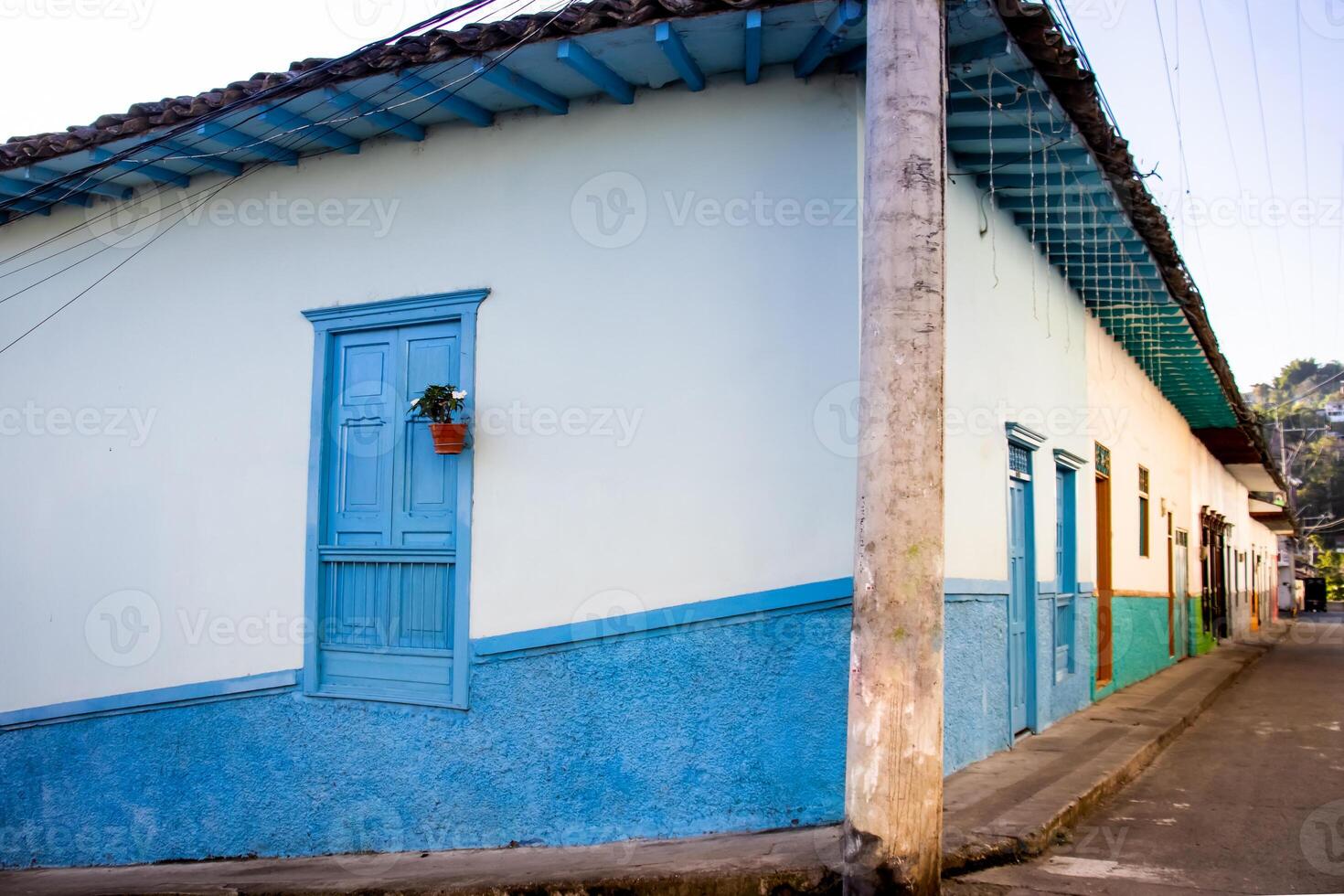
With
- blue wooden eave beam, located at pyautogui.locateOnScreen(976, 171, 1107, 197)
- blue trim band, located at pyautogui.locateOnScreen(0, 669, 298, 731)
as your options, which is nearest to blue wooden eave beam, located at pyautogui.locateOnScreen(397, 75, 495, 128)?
blue wooden eave beam, located at pyautogui.locateOnScreen(976, 171, 1107, 197)

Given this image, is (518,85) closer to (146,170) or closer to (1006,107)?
(1006,107)

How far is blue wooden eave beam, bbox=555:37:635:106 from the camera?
527cm

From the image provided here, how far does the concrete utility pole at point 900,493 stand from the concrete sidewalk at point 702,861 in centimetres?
58

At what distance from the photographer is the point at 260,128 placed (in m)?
6.32

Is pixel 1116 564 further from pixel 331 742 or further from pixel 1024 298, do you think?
pixel 331 742

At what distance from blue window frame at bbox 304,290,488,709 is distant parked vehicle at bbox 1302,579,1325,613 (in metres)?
51.9

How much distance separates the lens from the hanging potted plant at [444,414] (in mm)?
5953

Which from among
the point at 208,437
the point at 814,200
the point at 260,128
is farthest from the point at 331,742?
the point at 814,200

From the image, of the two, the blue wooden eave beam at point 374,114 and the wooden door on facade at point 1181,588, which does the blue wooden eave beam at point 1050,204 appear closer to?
the blue wooden eave beam at point 374,114

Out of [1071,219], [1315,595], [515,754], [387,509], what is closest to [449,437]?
[387,509]

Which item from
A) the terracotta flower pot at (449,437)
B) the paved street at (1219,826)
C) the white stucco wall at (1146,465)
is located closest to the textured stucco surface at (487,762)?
the paved street at (1219,826)

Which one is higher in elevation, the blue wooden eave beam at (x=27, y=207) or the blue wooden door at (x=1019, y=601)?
the blue wooden eave beam at (x=27, y=207)

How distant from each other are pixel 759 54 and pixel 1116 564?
808 centimetres

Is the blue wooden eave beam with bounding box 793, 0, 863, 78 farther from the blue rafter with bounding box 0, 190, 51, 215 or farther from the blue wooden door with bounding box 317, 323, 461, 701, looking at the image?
the blue rafter with bounding box 0, 190, 51, 215
